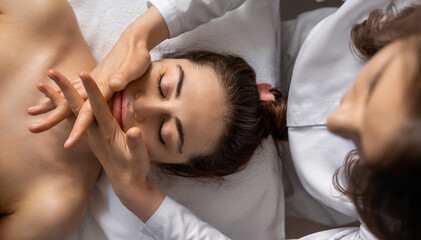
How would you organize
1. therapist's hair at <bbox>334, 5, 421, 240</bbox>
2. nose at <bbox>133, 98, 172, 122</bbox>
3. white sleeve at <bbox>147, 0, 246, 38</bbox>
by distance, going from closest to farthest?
therapist's hair at <bbox>334, 5, 421, 240</bbox> < nose at <bbox>133, 98, 172, 122</bbox> < white sleeve at <bbox>147, 0, 246, 38</bbox>

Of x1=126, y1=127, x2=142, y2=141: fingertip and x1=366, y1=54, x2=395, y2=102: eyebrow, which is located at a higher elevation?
x1=366, y1=54, x2=395, y2=102: eyebrow

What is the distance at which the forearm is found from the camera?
827 mm

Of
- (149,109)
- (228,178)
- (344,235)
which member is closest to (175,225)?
(228,178)

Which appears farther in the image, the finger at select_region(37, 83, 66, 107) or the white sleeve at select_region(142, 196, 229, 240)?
the white sleeve at select_region(142, 196, 229, 240)

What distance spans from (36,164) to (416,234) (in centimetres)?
76

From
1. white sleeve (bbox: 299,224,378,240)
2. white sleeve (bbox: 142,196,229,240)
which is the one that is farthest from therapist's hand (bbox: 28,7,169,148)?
white sleeve (bbox: 299,224,378,240)

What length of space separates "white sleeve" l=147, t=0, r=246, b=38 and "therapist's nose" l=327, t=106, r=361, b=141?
0.47 metres

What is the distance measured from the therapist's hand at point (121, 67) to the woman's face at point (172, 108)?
4 cm

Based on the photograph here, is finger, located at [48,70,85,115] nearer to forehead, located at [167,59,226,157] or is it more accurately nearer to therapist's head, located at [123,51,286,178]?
therapist's head, located at [123,51,286,178]

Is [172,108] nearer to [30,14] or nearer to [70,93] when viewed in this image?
[70,93]

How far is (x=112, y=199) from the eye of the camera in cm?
92

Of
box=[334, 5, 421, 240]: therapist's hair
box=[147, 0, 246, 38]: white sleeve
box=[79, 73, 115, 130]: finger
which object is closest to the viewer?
box=[334, 5, 421, 240]: therapist's hair

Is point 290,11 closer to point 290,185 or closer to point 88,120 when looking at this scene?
Result: point 290,185

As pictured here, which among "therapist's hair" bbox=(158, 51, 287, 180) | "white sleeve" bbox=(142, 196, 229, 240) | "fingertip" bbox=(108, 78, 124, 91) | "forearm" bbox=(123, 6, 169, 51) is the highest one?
"forearm" bbox=(123, 6, 169, 51)
